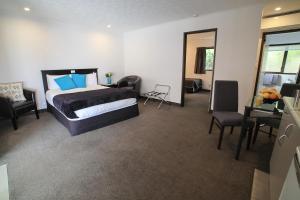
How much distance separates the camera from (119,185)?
1742 millimetres

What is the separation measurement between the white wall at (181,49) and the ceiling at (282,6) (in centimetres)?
23

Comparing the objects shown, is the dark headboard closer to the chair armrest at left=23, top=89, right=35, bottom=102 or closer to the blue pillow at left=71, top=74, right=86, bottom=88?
the blue pillow at left=71, top=74, right=86, bottom=88

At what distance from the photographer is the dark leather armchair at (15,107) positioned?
9.65 feet

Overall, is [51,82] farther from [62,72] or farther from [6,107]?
[6,107]

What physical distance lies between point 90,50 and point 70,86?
143 cm

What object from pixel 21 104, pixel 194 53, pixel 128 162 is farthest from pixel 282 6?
pixel 21 104

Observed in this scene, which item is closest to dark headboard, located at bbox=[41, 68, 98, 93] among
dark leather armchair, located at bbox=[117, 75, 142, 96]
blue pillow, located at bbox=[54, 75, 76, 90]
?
blue pillow, located at bbox=[54, 75, 76, 90]

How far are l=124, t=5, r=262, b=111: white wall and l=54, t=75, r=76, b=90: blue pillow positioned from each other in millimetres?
2333

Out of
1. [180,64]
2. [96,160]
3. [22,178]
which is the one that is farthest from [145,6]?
[22,178]

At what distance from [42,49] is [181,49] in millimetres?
3680

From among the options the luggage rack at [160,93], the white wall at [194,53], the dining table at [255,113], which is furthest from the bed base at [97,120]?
the white wall at [194,53]

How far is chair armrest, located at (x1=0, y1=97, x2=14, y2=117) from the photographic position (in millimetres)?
2923

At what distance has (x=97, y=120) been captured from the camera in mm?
3115

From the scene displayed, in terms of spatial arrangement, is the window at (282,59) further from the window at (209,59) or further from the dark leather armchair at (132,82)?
the dark leather armchair at (132,82)
